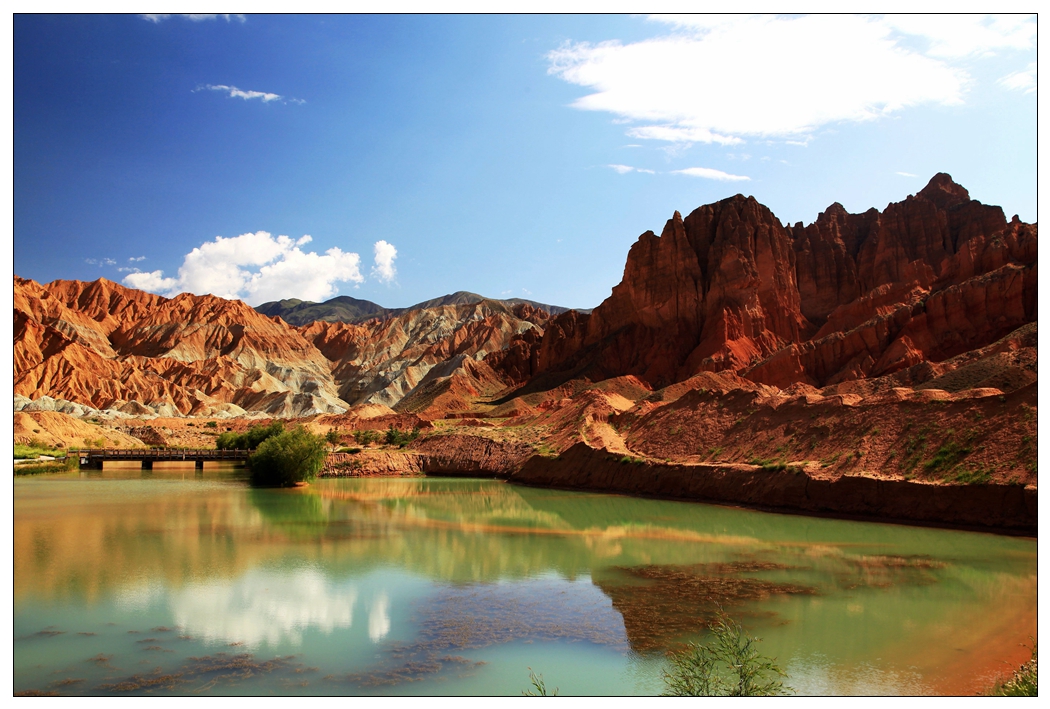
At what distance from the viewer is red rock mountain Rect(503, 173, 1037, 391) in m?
72.3

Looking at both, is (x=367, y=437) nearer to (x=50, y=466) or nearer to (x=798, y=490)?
(x=50, y=466)

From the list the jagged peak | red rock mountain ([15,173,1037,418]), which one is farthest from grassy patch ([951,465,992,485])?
the jagged peak

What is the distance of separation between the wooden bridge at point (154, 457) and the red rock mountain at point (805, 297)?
165 ft

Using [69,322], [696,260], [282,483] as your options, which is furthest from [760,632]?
[69,322]

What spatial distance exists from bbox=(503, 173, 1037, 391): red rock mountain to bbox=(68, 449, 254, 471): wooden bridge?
50378 mm

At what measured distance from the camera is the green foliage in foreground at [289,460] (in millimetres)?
50375

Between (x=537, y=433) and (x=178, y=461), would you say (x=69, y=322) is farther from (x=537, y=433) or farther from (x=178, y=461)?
(x=537, y=433)

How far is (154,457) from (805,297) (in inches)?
3571

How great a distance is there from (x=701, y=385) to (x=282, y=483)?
43.4 m

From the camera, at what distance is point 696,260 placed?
104m

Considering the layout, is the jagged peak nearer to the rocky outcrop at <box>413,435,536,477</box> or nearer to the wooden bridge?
the rocky outcrop at <box>413,435,536,477</box>

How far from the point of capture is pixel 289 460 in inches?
1972

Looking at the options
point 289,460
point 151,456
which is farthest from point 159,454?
point 289,460
